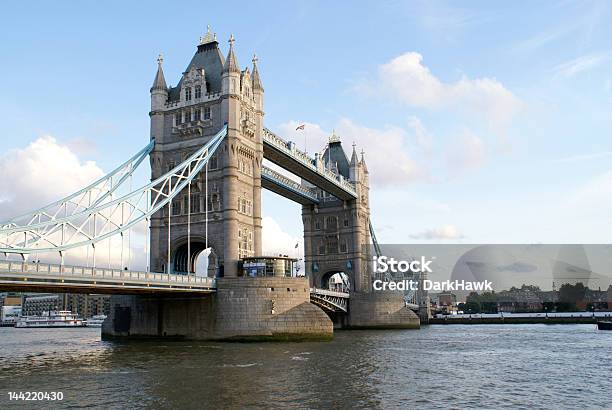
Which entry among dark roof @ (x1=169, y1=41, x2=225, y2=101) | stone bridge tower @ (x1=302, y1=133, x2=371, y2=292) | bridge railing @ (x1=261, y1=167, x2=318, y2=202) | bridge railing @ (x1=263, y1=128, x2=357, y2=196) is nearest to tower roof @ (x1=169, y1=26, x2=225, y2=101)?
dark roof @ (x1=169, y1=41, x2=225, y2=101)

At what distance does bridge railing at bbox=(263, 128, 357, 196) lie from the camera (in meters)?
73.2

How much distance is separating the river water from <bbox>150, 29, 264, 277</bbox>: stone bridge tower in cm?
1628

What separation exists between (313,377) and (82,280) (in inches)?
762

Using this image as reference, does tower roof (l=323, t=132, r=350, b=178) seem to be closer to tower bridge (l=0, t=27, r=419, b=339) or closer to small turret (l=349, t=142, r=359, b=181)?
small turret (l=349, t=142, r=359, b=181)

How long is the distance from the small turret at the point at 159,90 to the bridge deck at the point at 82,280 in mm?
23832

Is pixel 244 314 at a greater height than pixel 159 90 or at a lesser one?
lesser

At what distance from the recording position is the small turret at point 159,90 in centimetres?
6719

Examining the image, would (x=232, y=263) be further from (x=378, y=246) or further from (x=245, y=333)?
(x=378, y=246)

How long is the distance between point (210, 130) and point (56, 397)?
→ 4219 cm

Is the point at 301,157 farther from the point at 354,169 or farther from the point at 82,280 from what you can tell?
the point at 82,280

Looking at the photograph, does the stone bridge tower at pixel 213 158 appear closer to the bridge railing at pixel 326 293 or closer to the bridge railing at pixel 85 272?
the bridge railing at pixel 85 272

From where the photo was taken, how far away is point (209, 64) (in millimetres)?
68062

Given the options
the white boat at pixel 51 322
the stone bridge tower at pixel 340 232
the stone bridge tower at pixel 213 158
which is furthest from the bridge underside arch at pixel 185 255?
the white boat at pixel 51 322

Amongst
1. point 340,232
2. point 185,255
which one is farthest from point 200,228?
point 340,232
